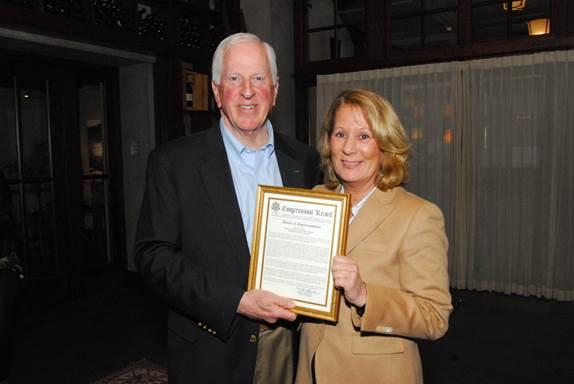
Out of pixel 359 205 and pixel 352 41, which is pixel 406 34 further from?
pixel 359 205

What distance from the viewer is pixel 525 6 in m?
5.01

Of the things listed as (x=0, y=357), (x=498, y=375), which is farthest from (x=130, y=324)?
(x=498, y=375)

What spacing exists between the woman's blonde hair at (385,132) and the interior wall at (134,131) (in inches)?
162

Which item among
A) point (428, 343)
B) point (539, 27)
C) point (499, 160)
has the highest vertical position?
point (539, 27)

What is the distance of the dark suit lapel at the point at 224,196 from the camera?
4.97ft

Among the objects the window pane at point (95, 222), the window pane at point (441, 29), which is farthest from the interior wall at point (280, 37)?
the window pane at point (95, 222)

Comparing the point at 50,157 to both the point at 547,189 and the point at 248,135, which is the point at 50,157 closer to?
the point at 248,135

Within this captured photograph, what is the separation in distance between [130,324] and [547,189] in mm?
4419

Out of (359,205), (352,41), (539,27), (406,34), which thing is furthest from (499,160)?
(359,205)

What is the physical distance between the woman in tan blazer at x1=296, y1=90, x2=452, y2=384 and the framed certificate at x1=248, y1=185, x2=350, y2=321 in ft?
0.21

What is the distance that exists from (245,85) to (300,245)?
2.11 ft

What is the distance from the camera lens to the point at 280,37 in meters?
6.02

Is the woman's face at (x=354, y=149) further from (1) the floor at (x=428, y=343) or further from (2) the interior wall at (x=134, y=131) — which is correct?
(2) the interior wall at (x=134, y=131)

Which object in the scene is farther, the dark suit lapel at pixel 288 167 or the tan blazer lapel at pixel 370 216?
the dark suit lapel at pixel 288 167
